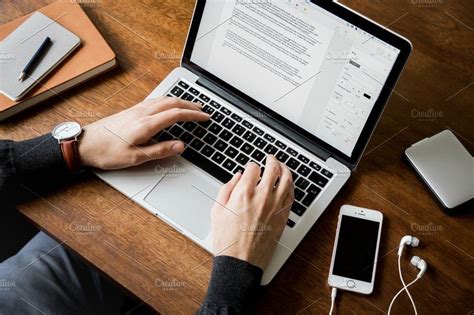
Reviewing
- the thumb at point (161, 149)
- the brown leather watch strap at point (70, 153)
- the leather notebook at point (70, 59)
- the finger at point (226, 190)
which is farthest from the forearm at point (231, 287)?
the leather notebook at point (70, 59)

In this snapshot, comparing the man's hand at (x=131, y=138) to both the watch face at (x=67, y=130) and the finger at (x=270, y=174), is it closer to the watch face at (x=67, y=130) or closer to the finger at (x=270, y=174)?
the watch face at (x=67, y=130)

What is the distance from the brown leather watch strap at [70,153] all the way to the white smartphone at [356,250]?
1.61 feet

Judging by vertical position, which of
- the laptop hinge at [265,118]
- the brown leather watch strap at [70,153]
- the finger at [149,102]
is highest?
the laptop hinge at [265,118]

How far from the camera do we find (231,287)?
97 cm

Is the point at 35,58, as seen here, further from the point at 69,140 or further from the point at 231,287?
the point at 231,287

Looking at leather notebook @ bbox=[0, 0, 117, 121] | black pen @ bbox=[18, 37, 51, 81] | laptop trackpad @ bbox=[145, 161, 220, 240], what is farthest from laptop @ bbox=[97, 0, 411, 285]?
black pen @ bbox=[18, 37, 51, 81]

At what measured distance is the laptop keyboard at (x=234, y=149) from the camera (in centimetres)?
110

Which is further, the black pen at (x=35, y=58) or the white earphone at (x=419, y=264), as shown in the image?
the black pen at (x=35, y=58)

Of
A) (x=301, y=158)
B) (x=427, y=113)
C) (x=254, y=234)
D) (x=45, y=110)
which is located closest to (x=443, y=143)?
(x=427, y=113)


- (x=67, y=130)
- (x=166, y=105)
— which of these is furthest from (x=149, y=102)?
→ (x=67, y=130)

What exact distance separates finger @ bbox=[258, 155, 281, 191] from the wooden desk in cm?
12

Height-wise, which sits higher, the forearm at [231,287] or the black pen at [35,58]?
the black pen at [35,58]

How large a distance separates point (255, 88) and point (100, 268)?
433 millimetres

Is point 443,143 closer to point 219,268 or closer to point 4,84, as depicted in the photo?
point 219,268
